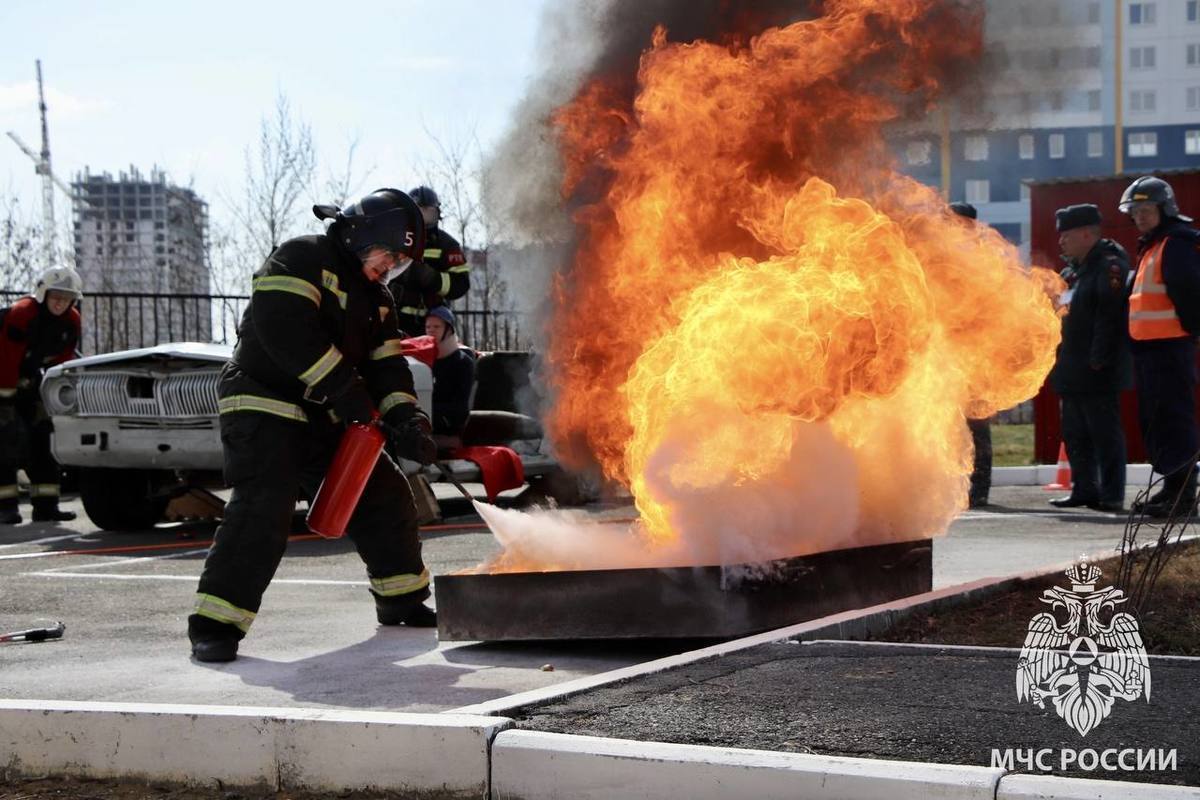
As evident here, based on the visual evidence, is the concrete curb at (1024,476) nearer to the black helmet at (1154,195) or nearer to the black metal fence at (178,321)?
the black helmet at (1154,195)

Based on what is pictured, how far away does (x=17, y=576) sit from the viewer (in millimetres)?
8938

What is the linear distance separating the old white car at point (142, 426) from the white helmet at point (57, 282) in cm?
127

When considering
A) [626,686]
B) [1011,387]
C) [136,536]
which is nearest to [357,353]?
[626,686]

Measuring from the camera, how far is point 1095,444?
1197 centimetres

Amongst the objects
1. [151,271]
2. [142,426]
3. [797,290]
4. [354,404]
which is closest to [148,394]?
[142,426]

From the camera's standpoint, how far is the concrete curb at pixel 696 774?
3.61m

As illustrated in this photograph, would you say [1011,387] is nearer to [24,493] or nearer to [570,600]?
[570,600]

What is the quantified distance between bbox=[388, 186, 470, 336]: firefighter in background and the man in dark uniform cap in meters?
4.64

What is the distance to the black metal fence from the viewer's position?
2011 cm

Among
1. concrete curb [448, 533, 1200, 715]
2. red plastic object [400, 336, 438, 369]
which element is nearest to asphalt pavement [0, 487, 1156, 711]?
concrete curb [448, 533, 1200, 715]

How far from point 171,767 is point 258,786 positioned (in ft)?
0.97

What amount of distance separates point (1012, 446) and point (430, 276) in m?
12.2

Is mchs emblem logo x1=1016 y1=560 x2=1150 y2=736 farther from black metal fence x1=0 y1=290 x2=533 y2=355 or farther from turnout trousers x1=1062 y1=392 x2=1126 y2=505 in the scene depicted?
black metal fence x1=0 y1=290 x2=533 y2=355

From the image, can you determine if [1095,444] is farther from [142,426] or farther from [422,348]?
[142,426]
